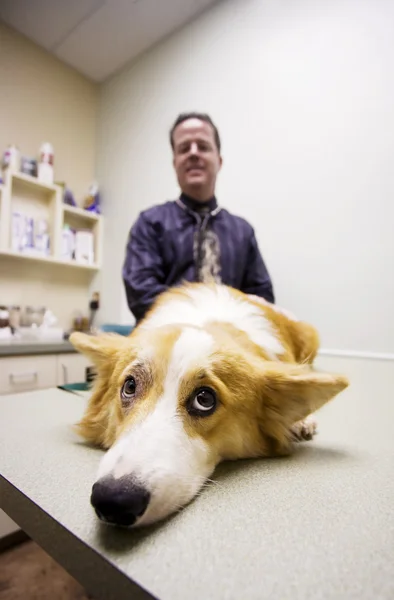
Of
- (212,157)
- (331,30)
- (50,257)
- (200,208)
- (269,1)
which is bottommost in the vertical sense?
(50,257)

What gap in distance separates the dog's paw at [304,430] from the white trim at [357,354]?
0.96m

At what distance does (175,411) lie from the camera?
61 centimetres

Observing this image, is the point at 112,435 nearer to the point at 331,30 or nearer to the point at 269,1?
the point at 331,30

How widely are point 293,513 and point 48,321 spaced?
232cm

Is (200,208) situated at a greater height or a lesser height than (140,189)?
lesser

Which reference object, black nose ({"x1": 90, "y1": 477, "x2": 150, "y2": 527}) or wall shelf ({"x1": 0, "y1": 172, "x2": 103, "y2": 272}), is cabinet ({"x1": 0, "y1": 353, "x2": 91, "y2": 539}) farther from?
black nose ({"x1": 90, "y1": 477, "x2": 150, "y2": 527})

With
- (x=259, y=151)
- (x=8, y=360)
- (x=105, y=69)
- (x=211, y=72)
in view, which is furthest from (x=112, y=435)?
(x=105, y=69)

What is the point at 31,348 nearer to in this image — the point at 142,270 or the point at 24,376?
the point at 24,376

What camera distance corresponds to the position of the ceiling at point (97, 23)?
2.29 metres

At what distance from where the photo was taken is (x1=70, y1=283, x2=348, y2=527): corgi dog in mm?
474

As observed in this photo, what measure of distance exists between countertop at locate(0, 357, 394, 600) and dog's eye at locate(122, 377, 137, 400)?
144mm

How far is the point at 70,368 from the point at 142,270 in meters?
1.03

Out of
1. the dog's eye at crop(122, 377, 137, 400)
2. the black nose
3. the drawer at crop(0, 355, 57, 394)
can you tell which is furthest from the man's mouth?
the black nose

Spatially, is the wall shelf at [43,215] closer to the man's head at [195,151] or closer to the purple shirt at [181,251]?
the purple shirt at [181,251]
